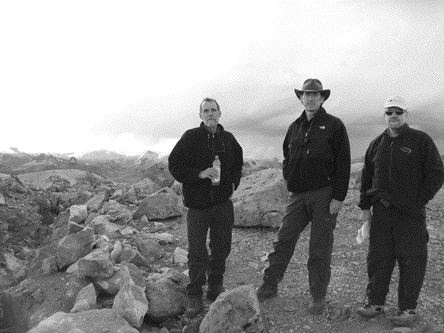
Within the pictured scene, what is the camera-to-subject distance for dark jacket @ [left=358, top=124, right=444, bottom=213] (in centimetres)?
484

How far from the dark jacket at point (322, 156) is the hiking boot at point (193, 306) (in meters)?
2.29

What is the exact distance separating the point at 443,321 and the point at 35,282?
719 centimetres

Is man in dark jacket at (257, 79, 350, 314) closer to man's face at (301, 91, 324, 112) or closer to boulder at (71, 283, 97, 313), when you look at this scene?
man's face at (301, 91, 324, 112)

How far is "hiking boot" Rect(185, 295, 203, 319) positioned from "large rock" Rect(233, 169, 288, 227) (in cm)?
448

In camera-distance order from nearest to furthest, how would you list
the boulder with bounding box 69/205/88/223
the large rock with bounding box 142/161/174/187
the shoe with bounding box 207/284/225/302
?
1. the shoe with bounding box 207/284/225/302
2. the boulder with bounding box 69/205/88/223
3. the large rock with bounding box 142/161/174/187

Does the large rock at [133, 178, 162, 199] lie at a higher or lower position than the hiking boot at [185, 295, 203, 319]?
higher

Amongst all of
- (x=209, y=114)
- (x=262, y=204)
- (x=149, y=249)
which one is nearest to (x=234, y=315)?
(x=209, y=114)

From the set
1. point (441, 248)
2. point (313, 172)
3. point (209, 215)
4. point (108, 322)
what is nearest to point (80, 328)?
point (108, 322)

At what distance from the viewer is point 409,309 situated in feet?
16.8

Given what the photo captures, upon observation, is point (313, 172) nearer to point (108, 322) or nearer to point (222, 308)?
point (222, 308)

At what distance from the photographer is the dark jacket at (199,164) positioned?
5.55m

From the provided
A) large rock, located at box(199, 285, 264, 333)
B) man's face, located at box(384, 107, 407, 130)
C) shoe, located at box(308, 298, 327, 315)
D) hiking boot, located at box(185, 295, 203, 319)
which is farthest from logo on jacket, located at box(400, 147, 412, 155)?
hiking boot, located at box(185, 295, 203, 319)

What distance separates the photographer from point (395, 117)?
16.3 feet

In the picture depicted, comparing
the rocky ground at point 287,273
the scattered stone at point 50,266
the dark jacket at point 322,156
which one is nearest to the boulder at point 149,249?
the rocky ground at point 287,273
